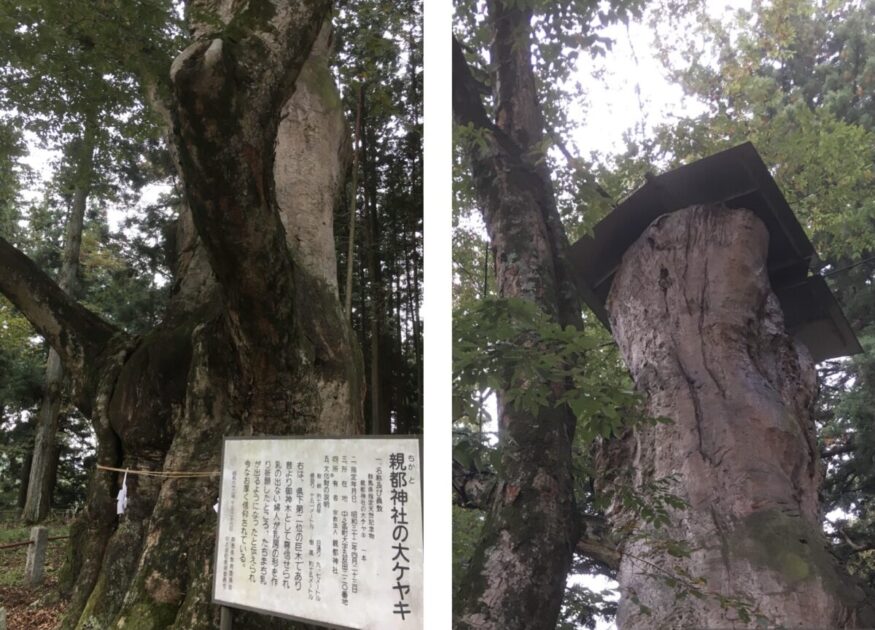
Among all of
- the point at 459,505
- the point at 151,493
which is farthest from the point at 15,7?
the point at 459,505

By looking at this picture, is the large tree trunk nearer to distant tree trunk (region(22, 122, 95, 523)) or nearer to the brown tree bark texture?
the brown tree bark texture

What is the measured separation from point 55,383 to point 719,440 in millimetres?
3267

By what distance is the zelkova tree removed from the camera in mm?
1145

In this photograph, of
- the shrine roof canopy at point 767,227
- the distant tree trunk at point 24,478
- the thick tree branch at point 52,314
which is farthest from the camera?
the distant tree trunk at point 24,478

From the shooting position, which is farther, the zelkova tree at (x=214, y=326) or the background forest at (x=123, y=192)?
the background forest at (x=123, y=192)

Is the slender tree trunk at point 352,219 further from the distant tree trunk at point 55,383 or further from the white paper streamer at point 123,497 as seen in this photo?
the distant tree trunk at point 55,383

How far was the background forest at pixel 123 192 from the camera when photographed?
1675mm

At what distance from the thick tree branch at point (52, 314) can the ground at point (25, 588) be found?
1.06 m

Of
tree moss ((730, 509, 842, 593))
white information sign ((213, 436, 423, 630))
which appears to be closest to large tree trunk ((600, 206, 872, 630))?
tree moss ((730, 509, 842, 593))

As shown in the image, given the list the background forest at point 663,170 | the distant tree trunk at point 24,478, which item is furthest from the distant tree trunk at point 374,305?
the distant tree trunk at point 24,478

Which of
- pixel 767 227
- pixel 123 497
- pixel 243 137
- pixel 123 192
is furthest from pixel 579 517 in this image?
pixel 123 192

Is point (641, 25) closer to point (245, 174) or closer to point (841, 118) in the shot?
point (841, 118)

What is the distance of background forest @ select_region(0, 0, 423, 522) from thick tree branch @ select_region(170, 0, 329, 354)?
1.35 feet

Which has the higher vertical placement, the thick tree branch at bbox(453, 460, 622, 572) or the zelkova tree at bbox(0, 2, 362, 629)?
the zelkova tree at bbox(0, 2, 362, 629)
